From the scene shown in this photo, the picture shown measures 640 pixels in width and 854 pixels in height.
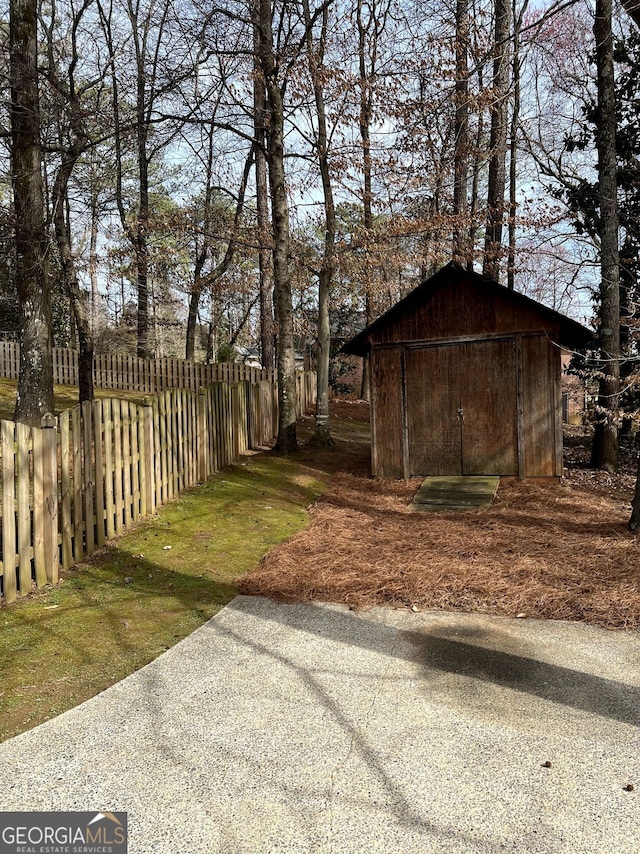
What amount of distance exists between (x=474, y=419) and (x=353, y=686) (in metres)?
8.95

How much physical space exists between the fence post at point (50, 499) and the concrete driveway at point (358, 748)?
1.79 meters

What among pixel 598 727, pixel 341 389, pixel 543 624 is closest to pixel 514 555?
pixel 543 624

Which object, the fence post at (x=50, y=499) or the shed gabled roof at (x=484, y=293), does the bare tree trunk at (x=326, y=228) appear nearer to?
the shed gabled roof at (x=484, y=293)

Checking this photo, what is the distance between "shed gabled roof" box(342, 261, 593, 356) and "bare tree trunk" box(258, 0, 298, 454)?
1632 mm

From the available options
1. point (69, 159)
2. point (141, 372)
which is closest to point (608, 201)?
point (69, 159)

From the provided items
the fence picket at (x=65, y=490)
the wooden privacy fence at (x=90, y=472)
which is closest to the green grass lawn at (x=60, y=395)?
the wooden privacy fence at (x=90, y=472)

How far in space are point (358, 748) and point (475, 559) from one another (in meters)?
3.88

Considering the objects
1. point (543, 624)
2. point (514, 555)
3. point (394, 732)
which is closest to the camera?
point (394, 732)

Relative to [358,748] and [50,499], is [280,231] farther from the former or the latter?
[358,748]

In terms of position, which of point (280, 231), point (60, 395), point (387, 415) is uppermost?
point (280, 231)

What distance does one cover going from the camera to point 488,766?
9.88ft

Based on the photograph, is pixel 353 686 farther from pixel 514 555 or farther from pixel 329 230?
pixel 329 230

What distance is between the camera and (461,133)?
13.8 m

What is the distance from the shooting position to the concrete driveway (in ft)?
8.46
